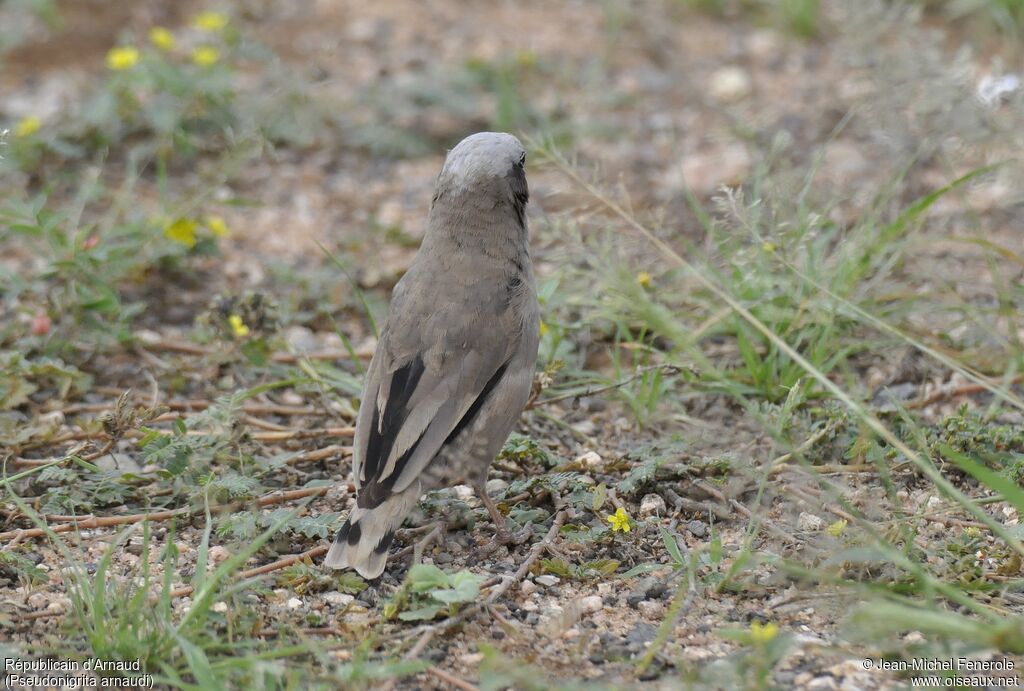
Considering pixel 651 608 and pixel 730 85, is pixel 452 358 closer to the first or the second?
pixel 651 608

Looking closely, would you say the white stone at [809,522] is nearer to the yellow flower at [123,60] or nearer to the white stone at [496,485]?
the white stone at [496,485]

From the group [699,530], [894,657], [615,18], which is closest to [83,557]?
[699,530]

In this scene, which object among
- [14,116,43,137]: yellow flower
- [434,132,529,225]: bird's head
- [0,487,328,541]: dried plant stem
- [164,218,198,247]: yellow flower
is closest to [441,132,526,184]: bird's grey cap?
[434,132,529,225]: bird's head

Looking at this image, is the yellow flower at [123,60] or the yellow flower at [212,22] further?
the yellow flower at [212,22]

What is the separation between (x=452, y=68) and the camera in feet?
24.6

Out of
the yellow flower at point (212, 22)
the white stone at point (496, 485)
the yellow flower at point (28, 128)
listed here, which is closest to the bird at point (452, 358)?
Result: the white stone at point (496, 485)

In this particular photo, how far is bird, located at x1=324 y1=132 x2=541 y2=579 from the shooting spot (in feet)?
11.7

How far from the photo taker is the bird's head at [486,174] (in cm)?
410

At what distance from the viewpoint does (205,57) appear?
21.6 ft

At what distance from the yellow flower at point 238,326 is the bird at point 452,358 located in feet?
2.97

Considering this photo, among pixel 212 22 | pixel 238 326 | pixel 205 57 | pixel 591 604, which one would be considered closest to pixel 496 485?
pixel 591 604

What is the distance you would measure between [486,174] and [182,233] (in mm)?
1872

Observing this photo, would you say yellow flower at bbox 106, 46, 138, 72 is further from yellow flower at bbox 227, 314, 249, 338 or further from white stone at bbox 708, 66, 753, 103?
white stone at bbox 708, 66, 753, 103

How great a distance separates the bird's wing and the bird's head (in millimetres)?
316
